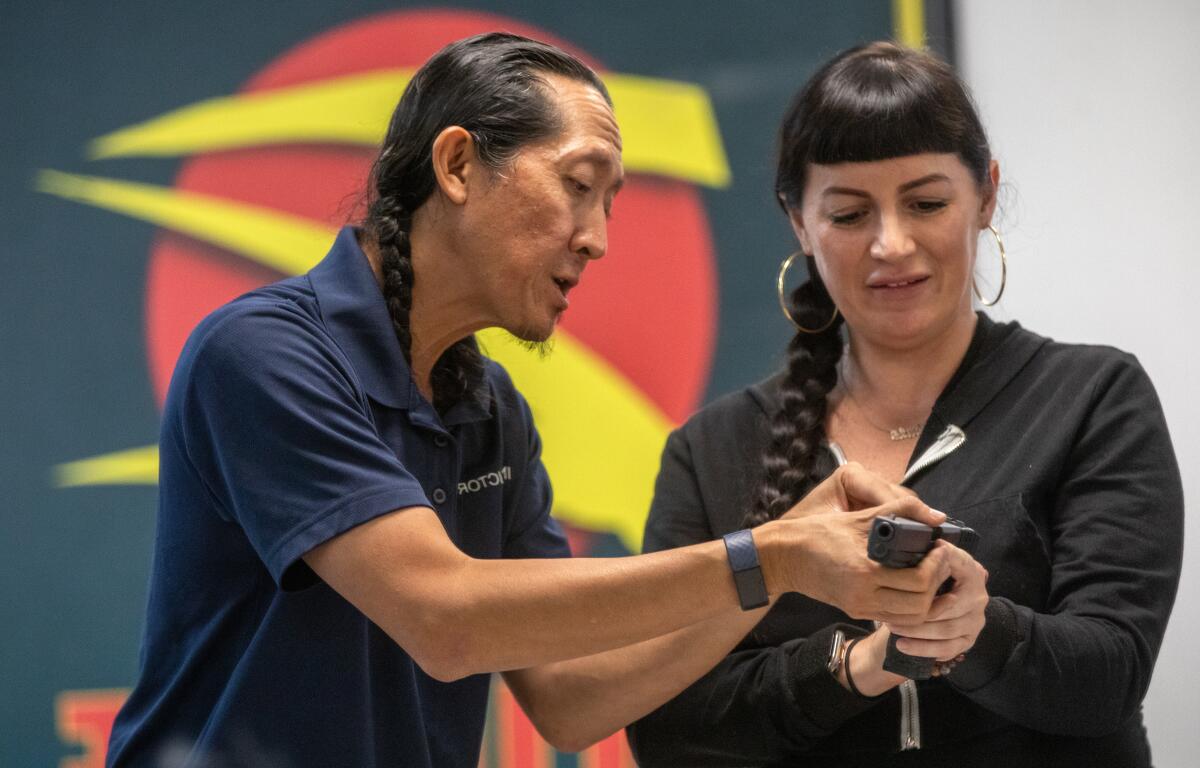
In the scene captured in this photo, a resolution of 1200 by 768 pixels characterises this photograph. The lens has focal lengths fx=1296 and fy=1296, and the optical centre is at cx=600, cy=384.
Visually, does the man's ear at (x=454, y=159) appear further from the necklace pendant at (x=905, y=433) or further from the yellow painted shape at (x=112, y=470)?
the yellow painted shape at (x=112, y=470)

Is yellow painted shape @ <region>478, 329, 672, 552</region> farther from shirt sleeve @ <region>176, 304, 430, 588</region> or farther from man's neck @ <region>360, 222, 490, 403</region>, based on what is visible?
shirt sleeve @ <region>176, 304, 430, 588</region>

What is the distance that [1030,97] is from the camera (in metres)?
2.59

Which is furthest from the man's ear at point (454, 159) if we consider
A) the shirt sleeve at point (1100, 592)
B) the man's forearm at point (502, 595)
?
the shirt sleeve at point (1100, 592)

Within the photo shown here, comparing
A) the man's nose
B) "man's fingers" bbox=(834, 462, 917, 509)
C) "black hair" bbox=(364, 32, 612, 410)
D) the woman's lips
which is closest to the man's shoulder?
"black hair" bbox=(364, 32, 612, 410)

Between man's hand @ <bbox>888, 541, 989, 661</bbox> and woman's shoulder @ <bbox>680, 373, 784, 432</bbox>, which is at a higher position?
woman's shoulder @ <bbox>680, 373, 784, 432</bbox>

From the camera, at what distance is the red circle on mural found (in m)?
2.58

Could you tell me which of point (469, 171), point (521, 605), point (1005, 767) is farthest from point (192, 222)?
point (1005, 767)

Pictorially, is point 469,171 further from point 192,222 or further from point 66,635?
point 66,635

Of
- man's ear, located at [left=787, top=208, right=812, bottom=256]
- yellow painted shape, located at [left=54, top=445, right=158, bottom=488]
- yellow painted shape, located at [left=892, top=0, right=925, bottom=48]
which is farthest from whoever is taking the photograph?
yellow painted shape, located at [left=892, top=0, right=925, bottom=48]

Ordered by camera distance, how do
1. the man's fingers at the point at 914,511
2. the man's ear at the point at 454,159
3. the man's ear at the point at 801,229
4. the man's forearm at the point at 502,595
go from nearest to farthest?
the man's forearm at the point at 502,595 < the man's fingers at the point at 914,511 < the man's ear at the point at 454,159 < the man's ear at the point at 801,229

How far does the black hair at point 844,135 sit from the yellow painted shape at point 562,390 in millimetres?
819

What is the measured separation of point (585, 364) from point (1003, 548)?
3.99 feet

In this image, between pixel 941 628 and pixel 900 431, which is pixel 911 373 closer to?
pixel 900 431

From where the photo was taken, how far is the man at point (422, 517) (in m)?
1.27
